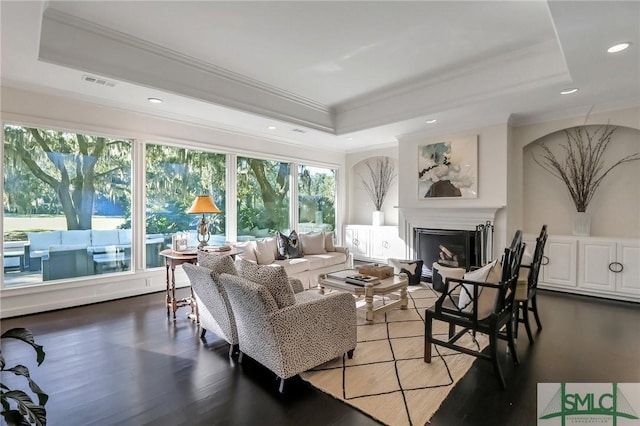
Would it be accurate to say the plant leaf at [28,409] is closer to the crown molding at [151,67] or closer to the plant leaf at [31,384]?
the plant leaf at [31,384]

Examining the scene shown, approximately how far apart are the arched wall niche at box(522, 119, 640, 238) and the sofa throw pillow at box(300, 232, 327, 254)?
11.7 ft

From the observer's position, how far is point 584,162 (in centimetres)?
482

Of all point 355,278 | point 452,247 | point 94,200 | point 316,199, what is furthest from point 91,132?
point 452,247

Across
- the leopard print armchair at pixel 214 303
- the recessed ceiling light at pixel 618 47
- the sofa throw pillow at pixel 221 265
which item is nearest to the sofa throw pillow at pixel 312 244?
the leopard print armchair at pixel 214 303

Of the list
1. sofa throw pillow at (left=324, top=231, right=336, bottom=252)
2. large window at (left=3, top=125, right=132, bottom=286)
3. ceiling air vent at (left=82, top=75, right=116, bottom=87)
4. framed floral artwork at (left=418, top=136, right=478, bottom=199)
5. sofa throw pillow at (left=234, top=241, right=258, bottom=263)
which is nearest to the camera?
ceiling air vent at (left=82, top=75, right=116, bottom=87)

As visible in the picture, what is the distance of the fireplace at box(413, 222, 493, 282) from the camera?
520cm

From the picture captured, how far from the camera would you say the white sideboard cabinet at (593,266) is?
429 cm

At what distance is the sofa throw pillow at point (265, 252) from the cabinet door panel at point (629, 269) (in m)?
4.94

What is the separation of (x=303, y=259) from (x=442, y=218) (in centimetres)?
259

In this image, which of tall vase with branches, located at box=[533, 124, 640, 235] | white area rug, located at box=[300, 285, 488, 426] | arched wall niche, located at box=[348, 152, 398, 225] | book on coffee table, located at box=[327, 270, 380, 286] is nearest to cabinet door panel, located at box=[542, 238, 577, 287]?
tall vase with branches, located at box=[533, 124, 640, 235]

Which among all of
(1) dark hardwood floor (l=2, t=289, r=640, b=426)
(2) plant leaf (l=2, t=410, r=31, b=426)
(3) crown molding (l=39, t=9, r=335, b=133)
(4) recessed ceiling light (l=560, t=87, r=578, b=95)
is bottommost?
(1) dark hardwood floor (l=2, t=289, r=640, b=426)

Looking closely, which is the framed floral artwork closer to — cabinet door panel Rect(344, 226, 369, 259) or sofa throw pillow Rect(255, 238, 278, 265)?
cabinet door panel Rect(344, 226, 369, 259)

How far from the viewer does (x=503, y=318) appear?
8.44 ft

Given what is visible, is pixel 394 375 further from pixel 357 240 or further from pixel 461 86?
pixel 357 240
